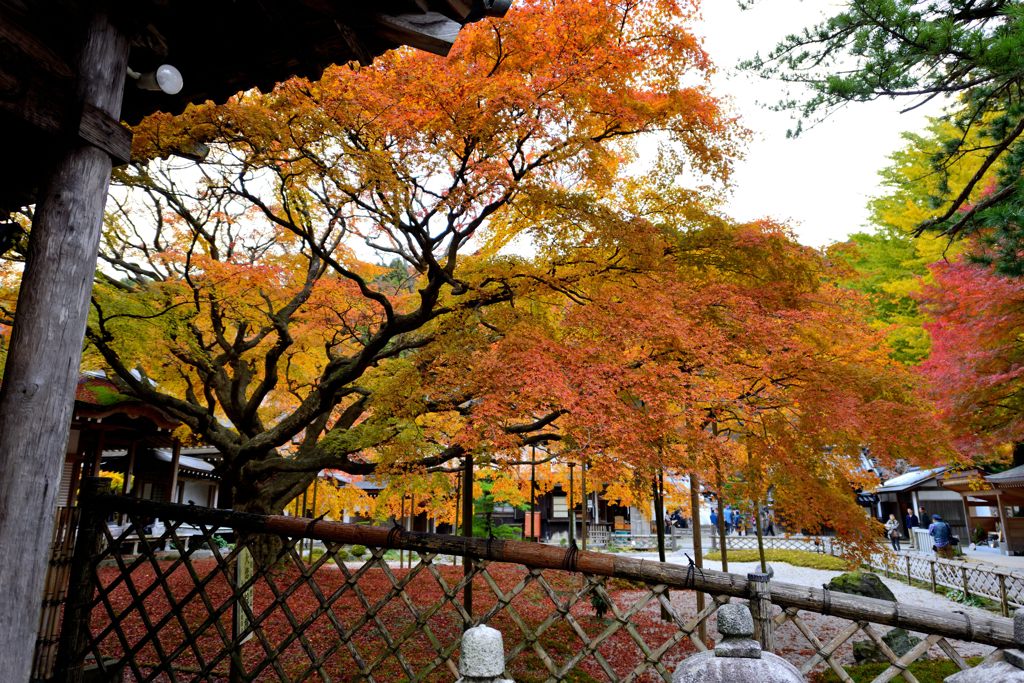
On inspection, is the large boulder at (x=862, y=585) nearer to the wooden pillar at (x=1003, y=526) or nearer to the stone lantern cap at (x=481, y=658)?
the wooden pillar at (x=1003, y=526)

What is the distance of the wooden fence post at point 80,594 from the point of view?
4.15 metres

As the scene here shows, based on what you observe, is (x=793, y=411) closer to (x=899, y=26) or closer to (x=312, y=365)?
(x=899, y=26)

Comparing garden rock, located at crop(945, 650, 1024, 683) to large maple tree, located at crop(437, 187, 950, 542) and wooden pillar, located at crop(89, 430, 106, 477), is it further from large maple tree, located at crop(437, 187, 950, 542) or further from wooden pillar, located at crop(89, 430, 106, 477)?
wooden pillar, located at crop(89, 430, 106, 477)

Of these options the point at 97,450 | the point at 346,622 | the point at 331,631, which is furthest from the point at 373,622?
the point at 97,450

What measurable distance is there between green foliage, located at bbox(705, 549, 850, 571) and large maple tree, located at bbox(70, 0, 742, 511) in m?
17.2

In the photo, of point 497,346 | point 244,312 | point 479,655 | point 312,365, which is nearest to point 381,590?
point 312,365

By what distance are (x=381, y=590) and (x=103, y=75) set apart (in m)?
13.1

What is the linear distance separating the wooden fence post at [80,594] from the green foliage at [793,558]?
20584 mm

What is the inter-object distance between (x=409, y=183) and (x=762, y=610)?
619cm

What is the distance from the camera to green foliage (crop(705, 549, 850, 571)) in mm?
20562

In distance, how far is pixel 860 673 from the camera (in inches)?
282

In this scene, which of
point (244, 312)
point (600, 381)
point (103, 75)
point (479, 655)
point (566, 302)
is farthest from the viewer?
point (244, 312)

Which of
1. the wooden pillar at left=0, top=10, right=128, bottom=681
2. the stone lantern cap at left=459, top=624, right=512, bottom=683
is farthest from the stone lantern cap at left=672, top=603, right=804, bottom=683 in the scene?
the wooden pillar at left=0, top=10, right=128, bottom=681

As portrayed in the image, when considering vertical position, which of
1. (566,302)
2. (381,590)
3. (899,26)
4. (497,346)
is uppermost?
(899,26)
